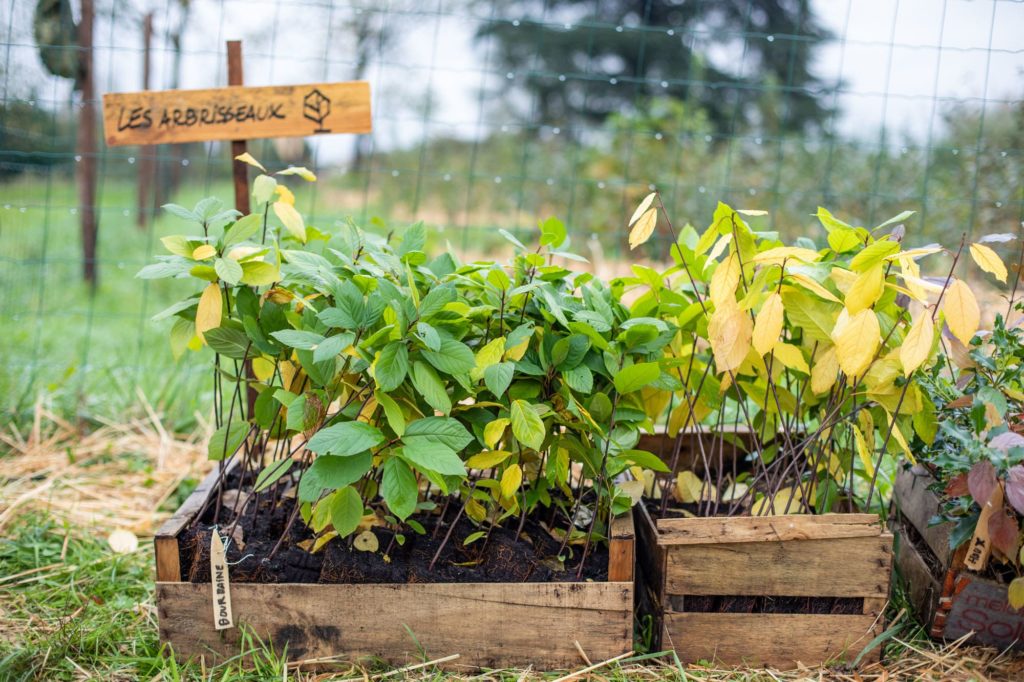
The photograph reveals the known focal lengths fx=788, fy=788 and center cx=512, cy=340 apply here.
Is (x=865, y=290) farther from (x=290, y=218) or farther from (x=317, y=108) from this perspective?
(x=317, y=108)

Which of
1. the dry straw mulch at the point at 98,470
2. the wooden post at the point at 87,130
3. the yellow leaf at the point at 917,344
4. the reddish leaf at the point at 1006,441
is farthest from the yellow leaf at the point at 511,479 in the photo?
the wooden post at the point at 87,130

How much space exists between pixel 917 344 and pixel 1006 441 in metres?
0.20

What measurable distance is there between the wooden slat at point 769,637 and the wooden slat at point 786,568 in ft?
0.16

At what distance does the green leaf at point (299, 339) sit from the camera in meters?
1.20

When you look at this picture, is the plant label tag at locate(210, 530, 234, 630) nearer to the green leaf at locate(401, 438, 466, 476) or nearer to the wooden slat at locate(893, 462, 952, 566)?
Answer: the green leaf at locate(401, 438, 466, 476)

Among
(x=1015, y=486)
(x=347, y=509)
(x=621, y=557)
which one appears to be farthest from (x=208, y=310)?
(x=1015, y=486)

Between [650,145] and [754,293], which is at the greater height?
[650,145]

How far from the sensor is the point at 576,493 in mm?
1655

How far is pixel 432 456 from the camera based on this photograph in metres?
1.20

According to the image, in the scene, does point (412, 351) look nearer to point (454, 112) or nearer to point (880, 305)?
point (880, 305)

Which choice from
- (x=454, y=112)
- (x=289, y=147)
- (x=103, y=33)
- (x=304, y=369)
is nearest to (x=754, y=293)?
(x=304, y=369)

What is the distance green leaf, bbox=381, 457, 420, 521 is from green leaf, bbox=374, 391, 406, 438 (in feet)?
0.18

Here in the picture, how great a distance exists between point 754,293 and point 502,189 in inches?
286

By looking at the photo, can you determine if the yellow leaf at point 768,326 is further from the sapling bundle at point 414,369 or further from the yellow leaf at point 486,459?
the yellow leaf at point 486,459
